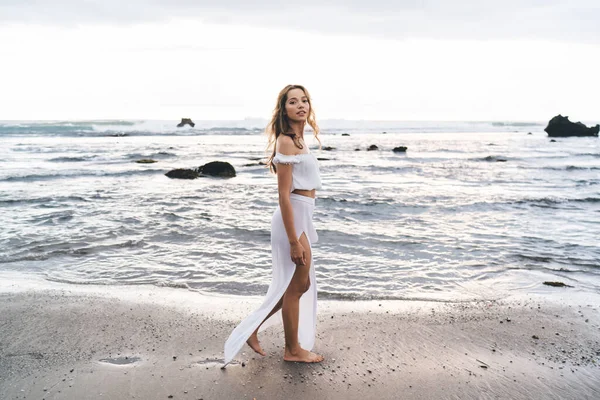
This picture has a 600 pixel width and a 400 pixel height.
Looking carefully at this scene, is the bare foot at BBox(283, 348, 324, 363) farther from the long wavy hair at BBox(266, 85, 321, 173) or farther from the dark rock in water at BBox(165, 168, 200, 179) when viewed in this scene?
the dark rock in water at BBox(165, 168, 200, 179)

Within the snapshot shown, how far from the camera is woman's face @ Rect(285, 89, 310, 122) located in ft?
11.9

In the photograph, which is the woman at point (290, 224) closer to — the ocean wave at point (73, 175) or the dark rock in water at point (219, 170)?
the dark rock in water at point (219, 170)

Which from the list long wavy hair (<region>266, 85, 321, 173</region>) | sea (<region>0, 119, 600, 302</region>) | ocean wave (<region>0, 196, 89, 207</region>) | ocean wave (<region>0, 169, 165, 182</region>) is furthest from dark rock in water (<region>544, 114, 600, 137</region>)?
long wavy hair (<region>266, 85, 321, 173</region>)

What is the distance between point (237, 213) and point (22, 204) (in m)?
5.41

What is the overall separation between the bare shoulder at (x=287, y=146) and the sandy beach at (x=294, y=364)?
5.33ft

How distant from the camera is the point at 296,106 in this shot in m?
3.64

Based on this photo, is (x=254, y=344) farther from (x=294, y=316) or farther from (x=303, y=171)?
(x=303, y=171)

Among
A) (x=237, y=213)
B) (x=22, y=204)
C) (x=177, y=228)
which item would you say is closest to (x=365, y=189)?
(x=237, y=213)

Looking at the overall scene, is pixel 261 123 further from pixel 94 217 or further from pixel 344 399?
pixel 344 399

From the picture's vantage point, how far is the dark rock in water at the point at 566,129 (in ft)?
177

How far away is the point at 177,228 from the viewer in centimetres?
923

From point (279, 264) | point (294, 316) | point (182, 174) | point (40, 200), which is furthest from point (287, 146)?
point (182, 174)

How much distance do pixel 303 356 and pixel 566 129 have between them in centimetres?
5888

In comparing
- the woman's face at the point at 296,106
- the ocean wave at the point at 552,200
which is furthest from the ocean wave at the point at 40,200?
the ocean wave at the point at 552,200
